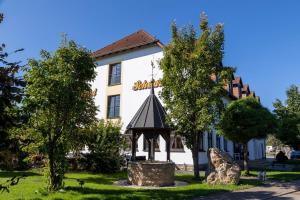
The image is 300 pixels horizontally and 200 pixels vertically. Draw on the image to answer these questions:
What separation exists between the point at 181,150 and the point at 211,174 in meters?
9.29

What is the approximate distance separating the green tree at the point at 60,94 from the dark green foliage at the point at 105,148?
801 cm

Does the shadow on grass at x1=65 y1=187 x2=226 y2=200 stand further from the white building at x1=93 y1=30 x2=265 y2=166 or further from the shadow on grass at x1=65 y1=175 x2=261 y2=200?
the white building at x1=93 y1=30 x2=265 y2=166

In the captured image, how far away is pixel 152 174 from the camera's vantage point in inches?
590

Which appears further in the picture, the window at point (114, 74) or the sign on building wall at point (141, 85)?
the window at point (114, 74)

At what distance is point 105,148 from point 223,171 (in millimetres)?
8786

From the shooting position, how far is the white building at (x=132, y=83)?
26.3m

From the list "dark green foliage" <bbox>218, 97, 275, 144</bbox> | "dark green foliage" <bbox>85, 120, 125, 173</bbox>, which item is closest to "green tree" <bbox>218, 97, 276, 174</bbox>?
"dark green foliage" <bbox>218, 97, 275, 144</bbox>

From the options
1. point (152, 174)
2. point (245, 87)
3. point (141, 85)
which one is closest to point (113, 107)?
point (141, 85)

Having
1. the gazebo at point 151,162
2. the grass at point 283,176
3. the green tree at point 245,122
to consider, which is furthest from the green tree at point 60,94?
the grass at point 283,176

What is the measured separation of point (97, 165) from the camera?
20.8 meters

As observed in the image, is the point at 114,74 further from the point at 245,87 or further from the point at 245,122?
the point at 245,87

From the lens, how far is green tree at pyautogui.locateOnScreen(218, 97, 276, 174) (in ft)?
65.1

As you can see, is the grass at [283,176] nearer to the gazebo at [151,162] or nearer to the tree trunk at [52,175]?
the gazebo at [151,162]

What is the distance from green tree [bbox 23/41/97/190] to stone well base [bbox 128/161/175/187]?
4096 mm
